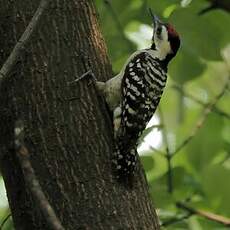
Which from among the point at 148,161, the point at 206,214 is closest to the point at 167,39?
the point at 148,161

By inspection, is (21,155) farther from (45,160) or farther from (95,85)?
(95,85)

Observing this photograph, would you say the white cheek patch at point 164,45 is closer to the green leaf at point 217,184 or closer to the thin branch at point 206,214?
the green leaf at point 217,184

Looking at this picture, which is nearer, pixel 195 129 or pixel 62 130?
pixel 62 130

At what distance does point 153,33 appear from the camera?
3.98 meters

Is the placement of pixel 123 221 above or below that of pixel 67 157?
below

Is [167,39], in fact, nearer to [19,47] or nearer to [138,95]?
[138,95]

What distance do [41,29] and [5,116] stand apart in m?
0.38

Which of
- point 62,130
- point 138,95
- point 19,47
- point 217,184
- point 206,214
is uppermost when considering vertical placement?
point 19,47

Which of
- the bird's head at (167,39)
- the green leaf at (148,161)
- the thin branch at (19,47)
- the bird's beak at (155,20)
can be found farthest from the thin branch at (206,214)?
the thin branch at (19,47)

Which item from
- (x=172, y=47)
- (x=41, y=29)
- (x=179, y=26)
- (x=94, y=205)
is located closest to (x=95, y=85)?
(x=41, y=29)

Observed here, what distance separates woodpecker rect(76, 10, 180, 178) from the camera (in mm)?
2947

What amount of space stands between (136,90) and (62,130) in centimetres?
84

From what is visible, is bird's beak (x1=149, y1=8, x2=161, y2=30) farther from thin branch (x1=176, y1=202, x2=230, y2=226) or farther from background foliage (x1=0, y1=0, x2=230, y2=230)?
thin branch (x1=176, y1=202, x2=230, y2=226)

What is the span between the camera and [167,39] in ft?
12.4
